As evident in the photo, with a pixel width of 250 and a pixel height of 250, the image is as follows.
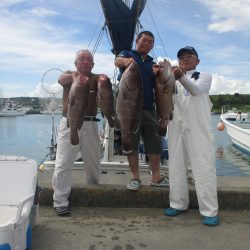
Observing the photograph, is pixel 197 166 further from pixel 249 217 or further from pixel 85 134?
pixel 85 134

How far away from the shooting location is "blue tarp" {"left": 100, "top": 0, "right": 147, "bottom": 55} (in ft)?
34.4

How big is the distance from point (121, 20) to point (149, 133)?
599 centimetres

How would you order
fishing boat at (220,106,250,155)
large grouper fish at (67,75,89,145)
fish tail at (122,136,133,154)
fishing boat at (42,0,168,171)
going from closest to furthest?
large grouper fish at (67,75,89,145), fish tail at (122,136,133,154), fishing boat at (42,0,168,171), fishing boat at (220,106,250,155)

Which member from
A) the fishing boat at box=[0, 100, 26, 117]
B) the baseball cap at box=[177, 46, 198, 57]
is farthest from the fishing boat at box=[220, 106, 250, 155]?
the fishing boat at box=[0, 100, 26, 117]

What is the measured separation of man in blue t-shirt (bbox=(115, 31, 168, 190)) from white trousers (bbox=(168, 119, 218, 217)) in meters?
0.38

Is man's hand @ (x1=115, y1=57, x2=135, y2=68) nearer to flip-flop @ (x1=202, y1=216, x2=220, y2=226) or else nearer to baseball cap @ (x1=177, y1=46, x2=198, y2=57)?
baseball cap @ (x1=177, y1=46, x2=198, y2=57)

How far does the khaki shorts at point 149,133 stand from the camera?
5359 millimetres

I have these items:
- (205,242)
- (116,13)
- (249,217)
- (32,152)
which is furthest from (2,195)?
(32,152)

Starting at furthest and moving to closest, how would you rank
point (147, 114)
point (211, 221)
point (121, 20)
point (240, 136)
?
1. point (240, 136)
2. point (121, 20)
3. point (147, 114)
4. point (211, 221)

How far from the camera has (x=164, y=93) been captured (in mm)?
4637

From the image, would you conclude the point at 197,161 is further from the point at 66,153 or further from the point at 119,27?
the point at 119,27

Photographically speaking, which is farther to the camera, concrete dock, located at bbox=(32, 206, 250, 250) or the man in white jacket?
the man in white jacket

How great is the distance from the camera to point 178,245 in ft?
13.8

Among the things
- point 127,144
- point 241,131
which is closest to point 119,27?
point 127,144
